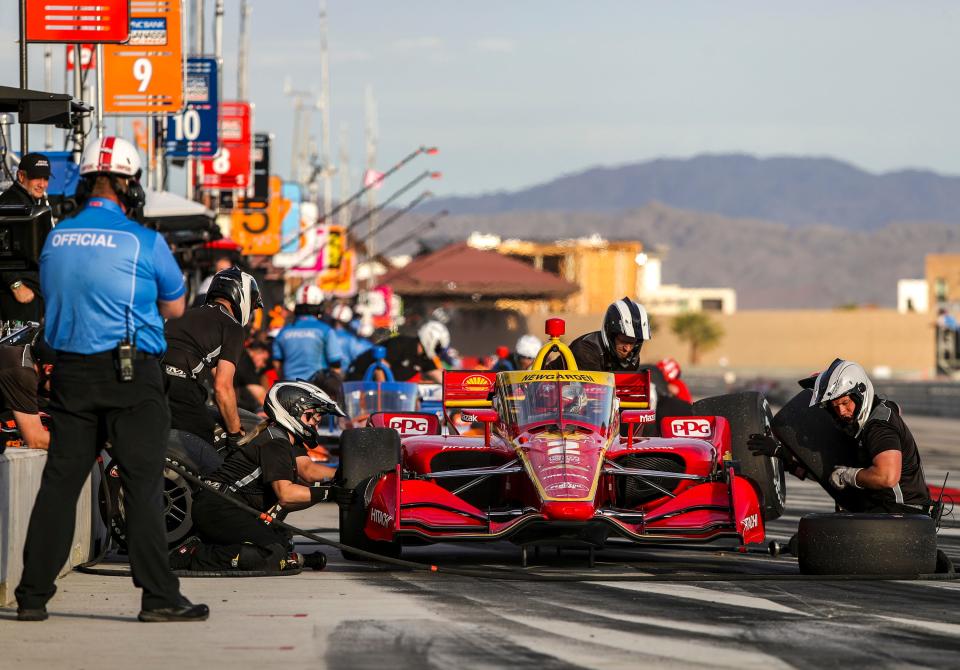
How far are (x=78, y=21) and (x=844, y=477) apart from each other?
7.77 m

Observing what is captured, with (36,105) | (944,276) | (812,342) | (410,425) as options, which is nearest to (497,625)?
(410,425)

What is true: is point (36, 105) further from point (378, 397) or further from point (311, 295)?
point (311, 295)

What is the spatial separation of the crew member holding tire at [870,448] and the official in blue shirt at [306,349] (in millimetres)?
9280

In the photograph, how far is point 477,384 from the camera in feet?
38.3

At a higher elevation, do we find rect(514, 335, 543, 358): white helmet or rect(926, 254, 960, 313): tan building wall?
rect(926, 254, 960, 313): tan building wall

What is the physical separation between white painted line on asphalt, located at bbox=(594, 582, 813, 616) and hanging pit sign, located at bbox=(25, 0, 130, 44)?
25.1 feet

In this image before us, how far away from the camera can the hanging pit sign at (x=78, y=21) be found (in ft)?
48.6

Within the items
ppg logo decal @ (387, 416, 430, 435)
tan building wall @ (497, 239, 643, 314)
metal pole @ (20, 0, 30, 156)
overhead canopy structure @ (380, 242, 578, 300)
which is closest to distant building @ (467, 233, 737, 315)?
tan building wall @ (497, 239, 643, 314)

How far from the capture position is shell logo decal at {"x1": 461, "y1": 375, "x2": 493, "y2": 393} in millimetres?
11633

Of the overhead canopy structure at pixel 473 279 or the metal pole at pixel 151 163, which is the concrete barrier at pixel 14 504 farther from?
the overhead canopy structure at pixel 473 279

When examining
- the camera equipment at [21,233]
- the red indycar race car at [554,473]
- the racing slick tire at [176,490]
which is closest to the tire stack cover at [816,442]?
the red indycar race car at [554,473]

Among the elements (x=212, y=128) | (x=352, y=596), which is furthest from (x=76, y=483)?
(x=212, y=128)

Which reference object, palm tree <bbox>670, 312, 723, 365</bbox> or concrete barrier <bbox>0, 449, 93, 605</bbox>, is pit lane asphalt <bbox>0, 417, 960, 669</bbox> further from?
palm tree <bbox>670, 312, 723, 365</bbox>

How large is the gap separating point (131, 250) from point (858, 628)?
3542mm
